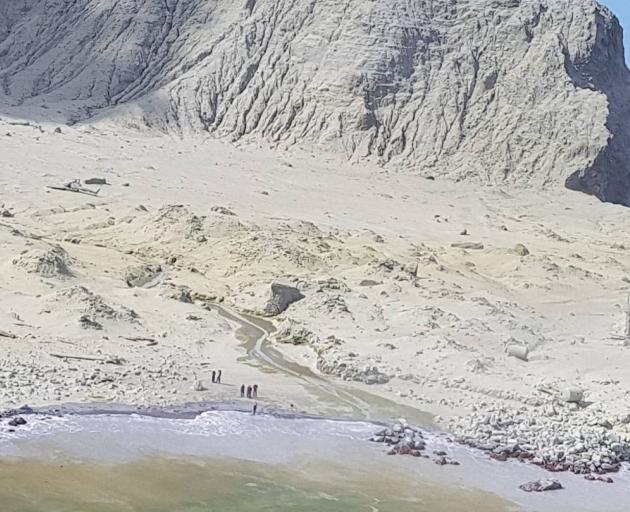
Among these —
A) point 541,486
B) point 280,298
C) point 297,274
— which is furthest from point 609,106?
point 541,486

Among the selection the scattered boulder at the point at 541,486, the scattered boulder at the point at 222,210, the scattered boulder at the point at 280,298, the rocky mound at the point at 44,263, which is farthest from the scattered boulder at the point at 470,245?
the scattered boulder at the point at 541,486

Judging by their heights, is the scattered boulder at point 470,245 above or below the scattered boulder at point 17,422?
above

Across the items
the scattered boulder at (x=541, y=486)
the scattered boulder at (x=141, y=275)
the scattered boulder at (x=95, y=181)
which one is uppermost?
the scattered boulder at (x=541, y=486)

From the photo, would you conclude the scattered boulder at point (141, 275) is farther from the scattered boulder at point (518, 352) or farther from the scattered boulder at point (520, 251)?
the scattered boulder at point (520, 251)

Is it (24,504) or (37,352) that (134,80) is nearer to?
(37,352)

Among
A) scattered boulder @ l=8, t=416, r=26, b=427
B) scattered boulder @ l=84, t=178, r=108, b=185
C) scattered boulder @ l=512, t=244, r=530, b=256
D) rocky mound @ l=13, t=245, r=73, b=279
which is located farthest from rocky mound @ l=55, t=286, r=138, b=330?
scattered boulder @ l=84, t=178, r=108, b=185

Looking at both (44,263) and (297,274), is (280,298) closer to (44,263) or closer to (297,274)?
(297,274)
